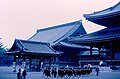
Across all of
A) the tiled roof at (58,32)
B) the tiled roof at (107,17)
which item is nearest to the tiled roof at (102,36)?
the tiled roof at (107,17)

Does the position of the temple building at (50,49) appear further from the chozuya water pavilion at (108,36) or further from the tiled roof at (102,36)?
the chozuya water pavilion at (108,36)

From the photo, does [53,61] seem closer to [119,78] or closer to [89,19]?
[89,19]

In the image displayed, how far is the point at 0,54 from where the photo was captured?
66.2m

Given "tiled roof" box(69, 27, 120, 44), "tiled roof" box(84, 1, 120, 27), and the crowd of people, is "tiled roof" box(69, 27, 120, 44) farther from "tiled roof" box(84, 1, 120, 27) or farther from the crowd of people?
the crowd of people

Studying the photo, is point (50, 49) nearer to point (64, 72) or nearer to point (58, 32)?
point (64, 72)

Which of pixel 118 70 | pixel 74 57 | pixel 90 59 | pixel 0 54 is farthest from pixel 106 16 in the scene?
pixel 0 54

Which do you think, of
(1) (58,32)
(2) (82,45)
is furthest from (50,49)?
(1) (58,32)

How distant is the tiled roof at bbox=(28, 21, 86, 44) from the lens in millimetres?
56938

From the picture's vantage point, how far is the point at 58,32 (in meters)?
63.1

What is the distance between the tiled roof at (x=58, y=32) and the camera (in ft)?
187

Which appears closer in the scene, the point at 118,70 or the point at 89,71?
the point at 118,70

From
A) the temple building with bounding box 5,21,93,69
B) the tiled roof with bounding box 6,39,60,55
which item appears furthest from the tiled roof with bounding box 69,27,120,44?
the tiled roof with bounding box 6,39,60,55

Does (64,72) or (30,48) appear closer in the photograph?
(64,72)

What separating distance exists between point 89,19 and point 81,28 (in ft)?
87.8
